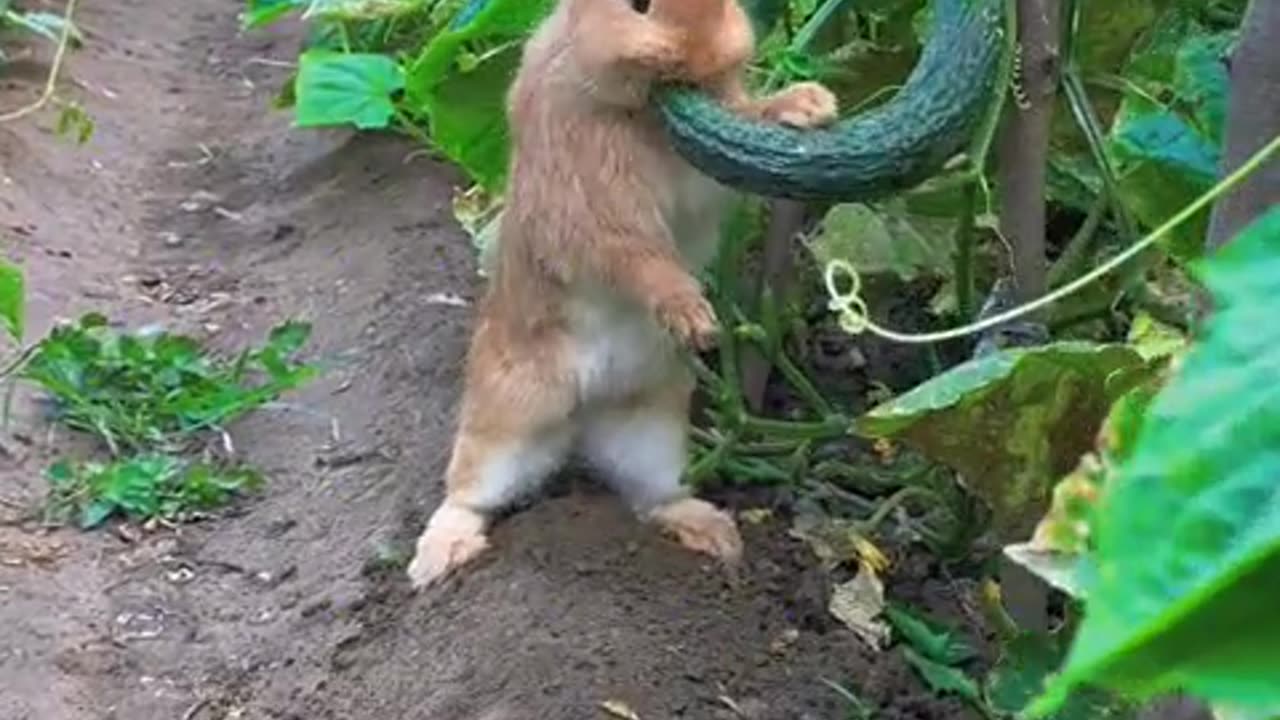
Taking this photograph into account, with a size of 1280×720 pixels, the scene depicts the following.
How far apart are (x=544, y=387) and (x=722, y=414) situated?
0.22m

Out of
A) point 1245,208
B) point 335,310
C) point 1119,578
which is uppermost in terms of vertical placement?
point 1119,578

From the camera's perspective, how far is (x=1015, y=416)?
1966 millimetres

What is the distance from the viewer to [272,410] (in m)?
3.70

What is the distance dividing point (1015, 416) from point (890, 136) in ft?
0.86

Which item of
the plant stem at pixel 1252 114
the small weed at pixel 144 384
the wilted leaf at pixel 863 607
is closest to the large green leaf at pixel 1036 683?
the wilted leaf at pixel 863 607

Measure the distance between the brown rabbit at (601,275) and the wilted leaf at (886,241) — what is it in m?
0.34

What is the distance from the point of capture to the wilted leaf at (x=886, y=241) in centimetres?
285

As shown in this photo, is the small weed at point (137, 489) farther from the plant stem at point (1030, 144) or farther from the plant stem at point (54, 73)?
the plant stem at point (1030, 144)

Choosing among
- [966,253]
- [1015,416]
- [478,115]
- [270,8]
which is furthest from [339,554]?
[270,8]

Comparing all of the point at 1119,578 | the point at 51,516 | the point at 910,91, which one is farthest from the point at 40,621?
the point at 1119,578

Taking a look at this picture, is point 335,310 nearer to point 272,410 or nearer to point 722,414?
point 272,410

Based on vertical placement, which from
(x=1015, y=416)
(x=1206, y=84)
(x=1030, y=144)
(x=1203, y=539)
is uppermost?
(x=1203, y=539)

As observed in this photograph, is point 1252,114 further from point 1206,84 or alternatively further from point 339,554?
point 339,554

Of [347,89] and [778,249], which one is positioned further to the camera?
[347,89]
